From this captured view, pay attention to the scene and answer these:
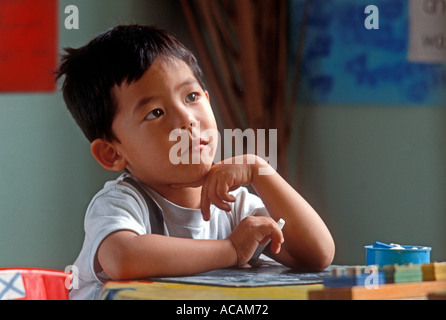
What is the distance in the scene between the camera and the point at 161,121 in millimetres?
452

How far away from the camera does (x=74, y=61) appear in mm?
508

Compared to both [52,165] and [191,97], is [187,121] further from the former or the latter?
[52,165]

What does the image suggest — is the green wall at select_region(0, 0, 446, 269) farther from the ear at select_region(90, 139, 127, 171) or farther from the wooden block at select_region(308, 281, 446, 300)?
the wooden block at select_region(308, 281, 446, 300)

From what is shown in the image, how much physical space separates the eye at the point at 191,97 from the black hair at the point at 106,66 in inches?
1.0

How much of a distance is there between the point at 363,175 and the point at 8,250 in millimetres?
395

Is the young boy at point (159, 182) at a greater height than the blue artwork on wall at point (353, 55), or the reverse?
the blue artwork on wall at point (353, 55)

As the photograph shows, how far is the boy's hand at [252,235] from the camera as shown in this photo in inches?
17.5

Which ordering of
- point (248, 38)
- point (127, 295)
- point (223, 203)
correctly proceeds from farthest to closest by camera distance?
1. point (248, 38)
2. point (223, 203)
3. point (127, 295)

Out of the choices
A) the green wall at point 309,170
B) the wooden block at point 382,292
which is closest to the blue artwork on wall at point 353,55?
the green wall at point 309,170

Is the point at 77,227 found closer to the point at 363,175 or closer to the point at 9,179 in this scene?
the point at 9,179

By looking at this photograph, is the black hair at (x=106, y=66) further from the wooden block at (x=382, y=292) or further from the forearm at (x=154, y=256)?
the wooden block at (x=382, y=292)

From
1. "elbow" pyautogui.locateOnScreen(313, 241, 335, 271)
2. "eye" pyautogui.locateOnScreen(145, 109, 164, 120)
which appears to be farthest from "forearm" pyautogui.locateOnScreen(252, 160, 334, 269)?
"eye" pyautogui.locateOnScreen(145, 109, 164, 120)

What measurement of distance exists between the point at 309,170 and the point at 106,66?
24 cm

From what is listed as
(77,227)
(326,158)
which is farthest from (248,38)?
(77,227)
